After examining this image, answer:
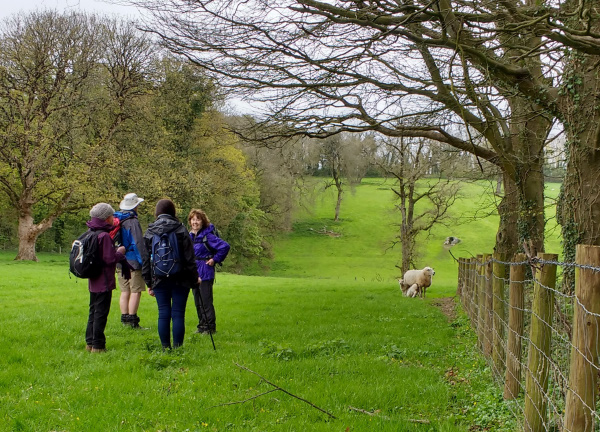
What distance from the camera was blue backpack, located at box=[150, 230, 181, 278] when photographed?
6379 millimetres

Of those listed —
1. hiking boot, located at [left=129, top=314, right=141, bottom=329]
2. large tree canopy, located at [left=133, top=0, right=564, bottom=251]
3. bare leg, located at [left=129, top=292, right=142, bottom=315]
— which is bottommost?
hiking boot, located at [left=129, top=314, right=141, bottom=329]

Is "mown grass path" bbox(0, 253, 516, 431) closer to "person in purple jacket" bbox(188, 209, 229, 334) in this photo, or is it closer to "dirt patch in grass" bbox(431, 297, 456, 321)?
"person in purple jacket" bbox(188, 209, 229, 334)

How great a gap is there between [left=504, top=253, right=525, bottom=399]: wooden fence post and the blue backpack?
3.95 m

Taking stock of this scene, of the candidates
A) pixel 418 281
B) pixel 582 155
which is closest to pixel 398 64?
pixel 582 155

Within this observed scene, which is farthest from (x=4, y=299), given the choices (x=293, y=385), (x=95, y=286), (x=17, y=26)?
(x=17, y=26)

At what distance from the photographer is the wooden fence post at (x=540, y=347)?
12.3 feet

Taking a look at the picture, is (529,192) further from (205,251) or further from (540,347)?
(540,347)

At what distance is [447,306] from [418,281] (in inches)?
81.1

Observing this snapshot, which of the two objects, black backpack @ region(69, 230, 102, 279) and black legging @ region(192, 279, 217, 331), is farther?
black legging @ region(192, 279, 217, 331)

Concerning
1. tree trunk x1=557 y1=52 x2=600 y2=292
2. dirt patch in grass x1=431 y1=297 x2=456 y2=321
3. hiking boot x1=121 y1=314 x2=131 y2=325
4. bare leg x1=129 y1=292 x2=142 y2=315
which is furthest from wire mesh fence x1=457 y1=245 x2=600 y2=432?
dirt patch in grass x1=431 y1=297 x2=456 y2=321

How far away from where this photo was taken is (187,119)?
3108 cm

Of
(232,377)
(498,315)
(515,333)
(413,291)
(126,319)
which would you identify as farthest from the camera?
(413,291)

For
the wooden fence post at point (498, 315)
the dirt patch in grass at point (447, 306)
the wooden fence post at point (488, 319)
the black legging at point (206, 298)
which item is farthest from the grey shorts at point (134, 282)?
the dirt patch in grass at point (447, 306)

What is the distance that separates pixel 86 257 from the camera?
6.30 metres
